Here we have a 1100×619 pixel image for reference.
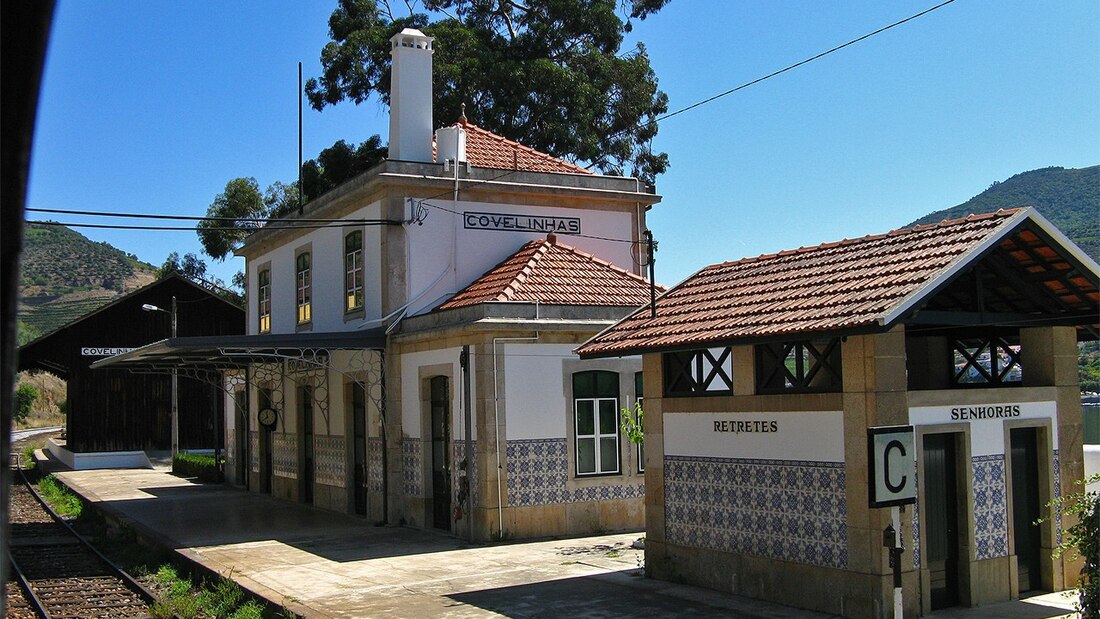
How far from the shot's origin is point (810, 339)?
994 centimetres

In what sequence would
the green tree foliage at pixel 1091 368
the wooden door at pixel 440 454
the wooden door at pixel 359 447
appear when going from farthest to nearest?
the green tree foliage at pixel 1091 368 < the wooden door at pixel 359 447 < the wooden door at pixel 440 454

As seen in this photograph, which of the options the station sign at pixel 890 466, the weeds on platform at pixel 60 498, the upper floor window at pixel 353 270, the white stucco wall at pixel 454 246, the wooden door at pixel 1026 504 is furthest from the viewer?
the weeds on platform at pixel 60 498

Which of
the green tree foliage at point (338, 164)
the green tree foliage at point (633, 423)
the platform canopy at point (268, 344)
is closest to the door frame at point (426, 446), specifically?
the platform canopy at point (268, 344)

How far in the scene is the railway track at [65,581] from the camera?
552 inches

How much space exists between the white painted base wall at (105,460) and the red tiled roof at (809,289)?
30187mm

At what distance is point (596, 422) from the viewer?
17938mm

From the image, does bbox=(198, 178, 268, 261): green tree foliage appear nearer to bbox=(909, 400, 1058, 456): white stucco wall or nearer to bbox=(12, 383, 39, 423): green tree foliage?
bbox=(12, 383, 39, 423): green tree foliage

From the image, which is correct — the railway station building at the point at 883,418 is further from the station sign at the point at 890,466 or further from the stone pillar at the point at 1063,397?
A: the station sign at the point at 890,466

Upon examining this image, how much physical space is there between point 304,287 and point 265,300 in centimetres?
363

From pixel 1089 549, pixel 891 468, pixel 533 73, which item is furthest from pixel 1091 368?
pixel 891 468

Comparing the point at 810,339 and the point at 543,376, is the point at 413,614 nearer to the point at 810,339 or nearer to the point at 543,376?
the point at 810,339

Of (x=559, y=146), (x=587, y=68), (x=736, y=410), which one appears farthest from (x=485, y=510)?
(x=587, y=68)

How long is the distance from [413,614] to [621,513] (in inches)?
276

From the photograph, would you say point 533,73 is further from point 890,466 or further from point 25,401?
point 25,401
